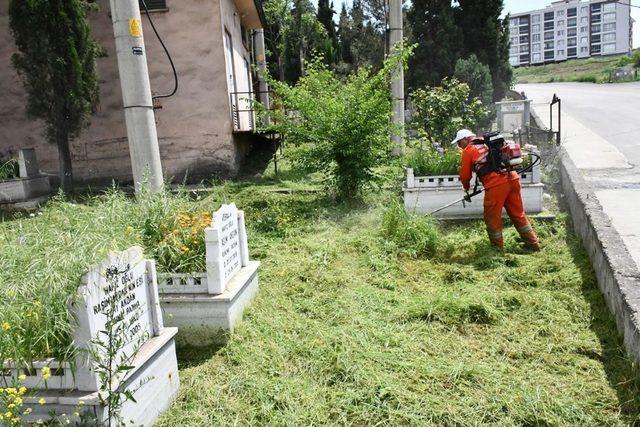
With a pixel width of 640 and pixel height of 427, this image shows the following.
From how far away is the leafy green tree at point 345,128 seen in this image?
809cm

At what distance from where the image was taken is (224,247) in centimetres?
430

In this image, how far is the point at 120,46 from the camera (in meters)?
5.53

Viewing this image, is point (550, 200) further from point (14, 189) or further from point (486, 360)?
point (14, 189)

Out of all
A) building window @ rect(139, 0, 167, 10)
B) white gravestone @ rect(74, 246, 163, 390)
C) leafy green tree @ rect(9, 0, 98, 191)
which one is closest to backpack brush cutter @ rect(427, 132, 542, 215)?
white gravestone @ rect(74, 246, 163, 390)

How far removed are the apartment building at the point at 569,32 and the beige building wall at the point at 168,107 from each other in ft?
365

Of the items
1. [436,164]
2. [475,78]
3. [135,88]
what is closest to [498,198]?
[436,164]

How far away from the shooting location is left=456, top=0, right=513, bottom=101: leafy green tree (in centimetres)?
2223

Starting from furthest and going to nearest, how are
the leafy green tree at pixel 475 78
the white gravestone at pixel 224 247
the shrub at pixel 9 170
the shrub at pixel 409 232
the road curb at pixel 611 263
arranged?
the leafy green tree at pixel 475 78 → the shrub at pixel 9 170 → the shrub at pixel 409 232 → the white gravestone at pixel 224 247 → the road curb at pixel 611 263

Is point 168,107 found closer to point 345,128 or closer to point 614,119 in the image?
point 345,128

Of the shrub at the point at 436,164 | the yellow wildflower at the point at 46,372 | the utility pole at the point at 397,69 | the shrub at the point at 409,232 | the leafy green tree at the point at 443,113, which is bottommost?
the shrub at the point at 409,232

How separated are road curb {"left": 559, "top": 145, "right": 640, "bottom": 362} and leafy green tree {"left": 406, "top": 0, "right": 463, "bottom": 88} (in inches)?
651

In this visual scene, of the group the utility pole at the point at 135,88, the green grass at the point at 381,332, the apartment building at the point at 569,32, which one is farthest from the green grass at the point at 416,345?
the apartment building at the point at 569,32

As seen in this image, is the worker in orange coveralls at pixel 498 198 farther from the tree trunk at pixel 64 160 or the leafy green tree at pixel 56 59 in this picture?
the tree trunk at pixel 64 160

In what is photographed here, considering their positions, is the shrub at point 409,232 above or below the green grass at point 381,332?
above
